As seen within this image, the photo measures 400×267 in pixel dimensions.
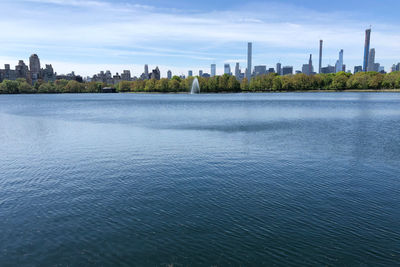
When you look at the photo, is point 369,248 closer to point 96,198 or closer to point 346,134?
point 96,198

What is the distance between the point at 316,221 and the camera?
14.8 meters

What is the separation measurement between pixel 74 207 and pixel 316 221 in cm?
1369

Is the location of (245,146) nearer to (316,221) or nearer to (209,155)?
(209,155)

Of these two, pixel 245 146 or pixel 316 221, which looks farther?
pixel 245 146

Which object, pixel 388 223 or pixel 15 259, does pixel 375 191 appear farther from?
pixel 15 259

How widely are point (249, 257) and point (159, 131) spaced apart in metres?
34.0

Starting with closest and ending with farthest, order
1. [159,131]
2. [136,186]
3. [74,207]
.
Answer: [74,207] → [136,186] → [159,131]

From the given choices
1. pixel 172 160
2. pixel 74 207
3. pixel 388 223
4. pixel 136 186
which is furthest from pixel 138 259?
pixel 172 160

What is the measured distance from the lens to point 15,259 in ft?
38.9

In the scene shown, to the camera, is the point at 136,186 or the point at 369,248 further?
the point at 136,186

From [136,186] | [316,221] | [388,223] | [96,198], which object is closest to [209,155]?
[136,186]

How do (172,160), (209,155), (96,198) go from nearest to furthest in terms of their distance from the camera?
(96,198) → (172,160) → (209,155)

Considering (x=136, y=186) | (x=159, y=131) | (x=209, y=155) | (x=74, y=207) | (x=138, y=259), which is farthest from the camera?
(x=159, y=131)

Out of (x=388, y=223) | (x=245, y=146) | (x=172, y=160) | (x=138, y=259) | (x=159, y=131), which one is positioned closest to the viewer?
(x=138, y=259)
